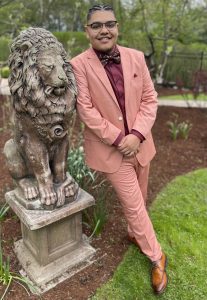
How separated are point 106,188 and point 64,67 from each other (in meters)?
2.09

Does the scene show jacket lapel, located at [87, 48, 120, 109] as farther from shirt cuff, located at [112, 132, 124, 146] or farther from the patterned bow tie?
shirt cuff, located at [112, 132, 124, 146]

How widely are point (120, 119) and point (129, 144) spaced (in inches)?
8.6

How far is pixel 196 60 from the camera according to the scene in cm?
1121

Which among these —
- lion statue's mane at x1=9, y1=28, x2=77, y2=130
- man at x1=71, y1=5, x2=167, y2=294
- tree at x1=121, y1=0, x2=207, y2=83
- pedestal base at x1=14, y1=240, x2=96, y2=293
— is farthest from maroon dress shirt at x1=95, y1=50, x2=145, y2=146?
tree at x1=121, y1=0, x2=207, y2=83

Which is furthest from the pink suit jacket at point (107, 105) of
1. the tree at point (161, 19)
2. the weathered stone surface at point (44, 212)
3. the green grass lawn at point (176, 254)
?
the tree at point (161, 19)

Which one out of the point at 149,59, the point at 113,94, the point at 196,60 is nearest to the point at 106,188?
the point at 113,94

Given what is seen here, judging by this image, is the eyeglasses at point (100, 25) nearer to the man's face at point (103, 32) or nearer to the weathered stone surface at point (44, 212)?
the man's face at point (103, 32)

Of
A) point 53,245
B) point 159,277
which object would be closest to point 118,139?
point 53,245

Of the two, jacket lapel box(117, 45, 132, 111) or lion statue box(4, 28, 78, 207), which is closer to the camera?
lion statue box(4, 28, 78, 207)

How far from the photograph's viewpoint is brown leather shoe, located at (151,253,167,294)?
2.78 meters

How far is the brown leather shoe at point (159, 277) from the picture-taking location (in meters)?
2.78

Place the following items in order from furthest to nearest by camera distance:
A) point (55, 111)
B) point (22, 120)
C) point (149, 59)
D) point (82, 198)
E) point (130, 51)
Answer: point (149, 59) < point (82, 198) < point (130, 51) < point (22, 120) < point (55, 111)

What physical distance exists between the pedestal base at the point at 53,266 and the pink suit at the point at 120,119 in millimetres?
629

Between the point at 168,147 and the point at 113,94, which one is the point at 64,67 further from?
the point at 168,147
